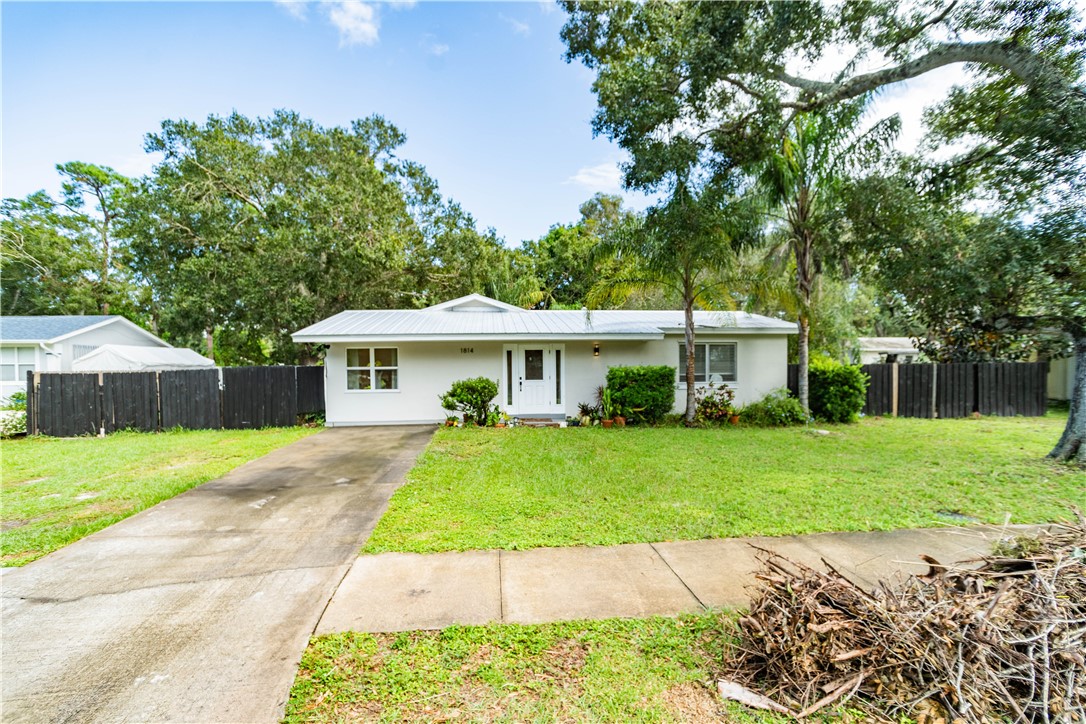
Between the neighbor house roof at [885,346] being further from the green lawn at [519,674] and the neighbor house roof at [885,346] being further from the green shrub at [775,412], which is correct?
the green lawn at [519,674]

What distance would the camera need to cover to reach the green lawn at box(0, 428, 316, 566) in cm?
476

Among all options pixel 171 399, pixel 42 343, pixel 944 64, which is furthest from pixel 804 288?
pixel 42 343

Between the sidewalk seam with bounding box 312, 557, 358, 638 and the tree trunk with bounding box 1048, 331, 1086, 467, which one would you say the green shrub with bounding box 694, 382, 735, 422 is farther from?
the sidewalk seam with bounding box 312, 557, 358, 638

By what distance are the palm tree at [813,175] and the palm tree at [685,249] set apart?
1537mm

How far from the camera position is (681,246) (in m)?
10.0

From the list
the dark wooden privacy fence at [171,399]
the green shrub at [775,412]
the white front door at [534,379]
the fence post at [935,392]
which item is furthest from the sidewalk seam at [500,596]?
the fence post at [935,392]

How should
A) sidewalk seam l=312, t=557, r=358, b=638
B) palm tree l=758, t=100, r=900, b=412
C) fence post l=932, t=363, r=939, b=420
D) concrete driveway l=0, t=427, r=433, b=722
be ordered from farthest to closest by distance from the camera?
fence post l=932, t=363, r=939, b=420 → palm tree l=758, t=100, r=900, b=412 → sidewalk seam l=312, t=557, r=358, b=638 → concrete driveway l=0, t=427, r=433, b=722

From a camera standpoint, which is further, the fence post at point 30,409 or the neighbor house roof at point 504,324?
the neighbor house roof at point 504,324

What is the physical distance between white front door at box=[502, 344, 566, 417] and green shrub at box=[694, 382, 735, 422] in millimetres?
3854

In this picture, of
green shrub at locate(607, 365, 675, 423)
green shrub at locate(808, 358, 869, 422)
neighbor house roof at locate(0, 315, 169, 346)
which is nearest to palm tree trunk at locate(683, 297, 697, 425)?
green shrub at locate(607, 365, 675, 423)

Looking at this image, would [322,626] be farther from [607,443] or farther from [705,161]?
[705,161]

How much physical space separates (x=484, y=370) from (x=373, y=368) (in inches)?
124

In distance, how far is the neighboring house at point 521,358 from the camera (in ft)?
39.6

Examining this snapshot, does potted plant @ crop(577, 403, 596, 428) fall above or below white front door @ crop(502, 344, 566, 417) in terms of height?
below
